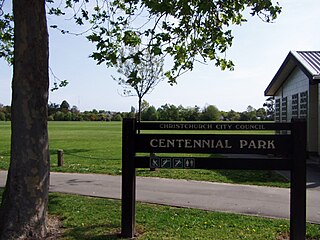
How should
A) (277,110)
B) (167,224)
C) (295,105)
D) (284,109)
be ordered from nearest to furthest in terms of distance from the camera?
(167,224)
(295,105)
(284,109)
(277,110)

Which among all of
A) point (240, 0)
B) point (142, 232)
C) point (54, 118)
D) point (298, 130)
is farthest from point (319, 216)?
point (54, 118)

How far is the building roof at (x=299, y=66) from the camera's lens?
15.4m

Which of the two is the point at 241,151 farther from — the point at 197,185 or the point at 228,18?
the point at 197,185

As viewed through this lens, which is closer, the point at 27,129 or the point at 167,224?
the point at 27,129

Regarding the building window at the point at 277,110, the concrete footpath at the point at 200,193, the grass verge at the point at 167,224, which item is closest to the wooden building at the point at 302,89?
the building window at the point at 277,110

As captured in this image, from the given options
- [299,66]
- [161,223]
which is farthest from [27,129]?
[299,66]

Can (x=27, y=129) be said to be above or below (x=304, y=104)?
below

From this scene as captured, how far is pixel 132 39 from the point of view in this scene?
7.26m

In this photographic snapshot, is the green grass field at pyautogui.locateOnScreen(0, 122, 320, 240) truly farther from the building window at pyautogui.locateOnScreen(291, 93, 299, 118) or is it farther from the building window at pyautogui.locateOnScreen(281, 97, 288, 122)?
the building window at pyautogui.locateOnScreen(281, 97, 288, 122)

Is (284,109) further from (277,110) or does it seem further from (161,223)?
(161,223)

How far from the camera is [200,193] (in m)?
9.38

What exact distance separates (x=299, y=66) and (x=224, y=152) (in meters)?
12.7

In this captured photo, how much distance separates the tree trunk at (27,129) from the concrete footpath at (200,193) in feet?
11.2

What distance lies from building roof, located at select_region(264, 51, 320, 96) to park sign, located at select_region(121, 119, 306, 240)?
1036 cm
